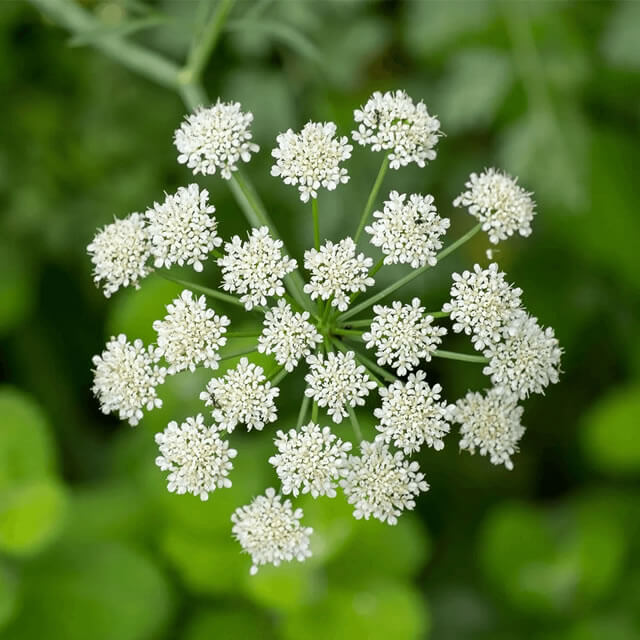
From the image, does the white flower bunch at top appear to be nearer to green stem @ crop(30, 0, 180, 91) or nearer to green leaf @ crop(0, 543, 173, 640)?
green stem @ crop(30, 0, 180, 91)

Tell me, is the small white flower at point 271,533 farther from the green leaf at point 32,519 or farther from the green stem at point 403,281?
the green leaf at point 32,519

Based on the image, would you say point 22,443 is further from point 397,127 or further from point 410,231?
point 397,127

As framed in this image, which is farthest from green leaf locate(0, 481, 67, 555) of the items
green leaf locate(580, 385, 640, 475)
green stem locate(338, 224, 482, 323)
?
green leaf locate(580, 385, 640, 475)

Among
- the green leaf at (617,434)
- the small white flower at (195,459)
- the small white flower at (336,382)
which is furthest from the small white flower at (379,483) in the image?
the green leaf at (617,434)

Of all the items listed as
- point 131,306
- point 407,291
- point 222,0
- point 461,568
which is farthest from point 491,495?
point 222,0

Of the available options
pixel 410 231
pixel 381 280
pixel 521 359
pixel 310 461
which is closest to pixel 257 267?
pixel 410 231

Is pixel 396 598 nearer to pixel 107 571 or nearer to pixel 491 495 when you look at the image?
pixel 107 571
